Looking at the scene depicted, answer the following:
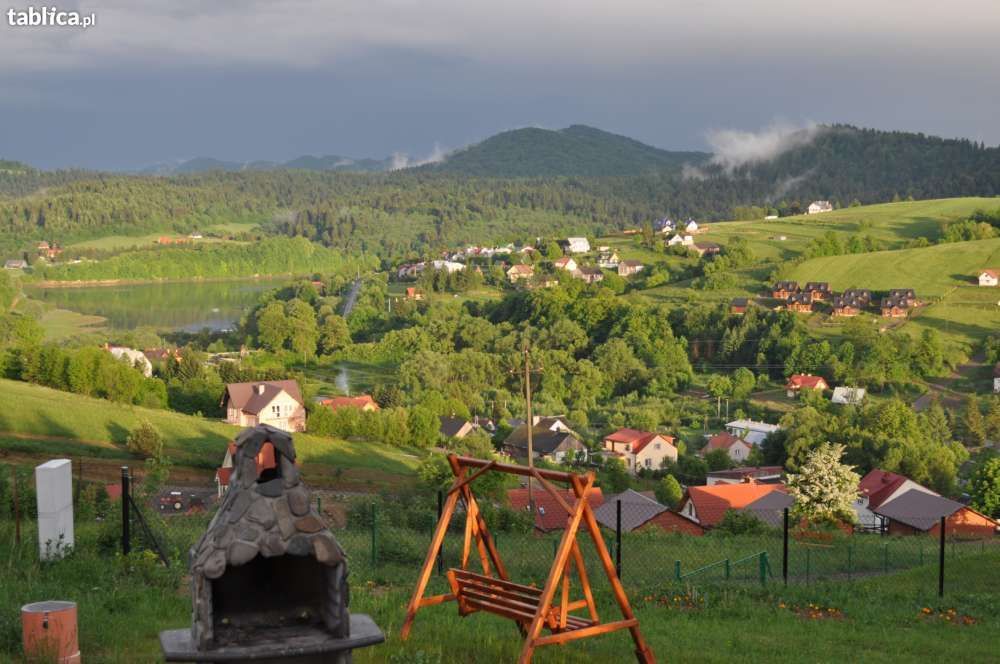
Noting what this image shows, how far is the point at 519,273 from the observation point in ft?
293

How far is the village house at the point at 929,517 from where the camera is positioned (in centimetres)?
2250

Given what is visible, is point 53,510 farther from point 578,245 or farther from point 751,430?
point 578,245

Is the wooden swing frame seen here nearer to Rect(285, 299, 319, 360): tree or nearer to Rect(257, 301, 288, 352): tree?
Rect(285, 299, 319, 360): tree

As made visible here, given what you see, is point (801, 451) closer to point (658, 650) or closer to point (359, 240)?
point (658, 650)

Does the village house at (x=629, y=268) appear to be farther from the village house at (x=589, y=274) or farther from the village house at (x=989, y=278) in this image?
the village house at (x=989, y=278)

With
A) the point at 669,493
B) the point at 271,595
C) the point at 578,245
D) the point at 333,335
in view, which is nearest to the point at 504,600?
the point at 271,595

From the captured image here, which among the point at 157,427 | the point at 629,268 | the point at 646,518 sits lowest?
the point at 646,518

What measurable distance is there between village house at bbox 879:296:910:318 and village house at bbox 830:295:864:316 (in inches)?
53.2

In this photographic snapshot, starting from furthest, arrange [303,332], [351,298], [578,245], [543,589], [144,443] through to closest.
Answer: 1. [578,245]
2. [351,298]
3. [303,332]
4. [144,443]
5. [543,589]

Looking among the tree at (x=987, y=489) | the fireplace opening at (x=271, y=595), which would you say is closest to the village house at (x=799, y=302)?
the tree at (x=987, y=489)

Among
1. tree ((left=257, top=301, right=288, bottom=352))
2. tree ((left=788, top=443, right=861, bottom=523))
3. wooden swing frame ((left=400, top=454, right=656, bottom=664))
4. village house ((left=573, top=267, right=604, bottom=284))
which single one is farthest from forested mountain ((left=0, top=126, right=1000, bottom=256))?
wooden swing frame ((left=400, top=454, right=656, bottom=664))

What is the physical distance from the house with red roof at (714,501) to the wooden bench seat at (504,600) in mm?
15428

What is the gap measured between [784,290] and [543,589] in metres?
62.7

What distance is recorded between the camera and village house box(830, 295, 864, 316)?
5938 cm
